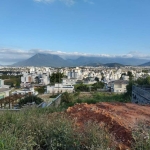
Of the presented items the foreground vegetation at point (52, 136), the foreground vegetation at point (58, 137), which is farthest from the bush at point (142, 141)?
the foreground vegetation at point (52, 136)

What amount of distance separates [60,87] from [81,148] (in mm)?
41482

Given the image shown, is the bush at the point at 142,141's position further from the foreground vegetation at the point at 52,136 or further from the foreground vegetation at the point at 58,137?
the foreground vegetation at the point at 52,136

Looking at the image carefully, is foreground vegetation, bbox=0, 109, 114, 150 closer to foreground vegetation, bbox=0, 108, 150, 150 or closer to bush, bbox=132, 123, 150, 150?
foreground vegetation, bbox=0, 108, 150, 150

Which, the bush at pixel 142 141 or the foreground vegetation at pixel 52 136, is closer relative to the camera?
the bush at pixel 142 141

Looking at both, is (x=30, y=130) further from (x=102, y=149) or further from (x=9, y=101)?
(x=9, y=101)

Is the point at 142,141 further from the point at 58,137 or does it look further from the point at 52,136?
the point at 52,136

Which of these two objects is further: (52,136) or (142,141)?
(52,136)

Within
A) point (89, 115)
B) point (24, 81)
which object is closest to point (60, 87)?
point (24, 81)

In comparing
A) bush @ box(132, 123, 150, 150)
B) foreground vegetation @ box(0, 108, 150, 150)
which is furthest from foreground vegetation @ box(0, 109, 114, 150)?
bush @ box(132, 123, 150, 150)

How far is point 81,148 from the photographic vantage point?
334 centimetres

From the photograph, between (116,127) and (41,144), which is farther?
(116,127)

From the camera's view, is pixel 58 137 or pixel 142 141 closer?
pixel 142 141

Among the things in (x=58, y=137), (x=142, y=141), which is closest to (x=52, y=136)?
(x=58, y=137)

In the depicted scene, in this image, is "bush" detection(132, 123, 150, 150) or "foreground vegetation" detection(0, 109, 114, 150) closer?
"bush" detection(132, 123, 150, 150)
